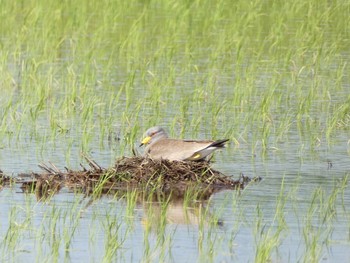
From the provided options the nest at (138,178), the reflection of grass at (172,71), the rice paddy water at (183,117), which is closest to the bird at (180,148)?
the nest at (138,178)

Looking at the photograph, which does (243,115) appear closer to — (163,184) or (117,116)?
(117,116)

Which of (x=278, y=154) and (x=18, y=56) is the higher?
(x=18, y=56)

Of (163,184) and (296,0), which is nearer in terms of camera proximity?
(163,184)

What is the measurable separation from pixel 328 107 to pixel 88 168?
3.70 metres

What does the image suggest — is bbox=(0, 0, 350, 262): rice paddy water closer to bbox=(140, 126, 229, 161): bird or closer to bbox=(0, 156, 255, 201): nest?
bbox=(0, 156, 255, 201): nest

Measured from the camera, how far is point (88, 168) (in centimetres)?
1210

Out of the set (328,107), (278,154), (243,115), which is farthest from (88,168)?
(328,107)

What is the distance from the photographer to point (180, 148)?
38.5 ft

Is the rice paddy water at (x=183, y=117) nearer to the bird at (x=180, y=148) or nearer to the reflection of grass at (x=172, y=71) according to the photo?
the reflection of grass at (x=172, y=71)

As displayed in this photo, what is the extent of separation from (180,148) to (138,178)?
0.53 meters

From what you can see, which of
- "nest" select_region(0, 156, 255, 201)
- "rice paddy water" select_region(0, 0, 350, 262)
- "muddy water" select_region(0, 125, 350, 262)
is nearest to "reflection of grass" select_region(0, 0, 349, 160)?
"rice paddy water" select_region(0, 0, 350, 262)

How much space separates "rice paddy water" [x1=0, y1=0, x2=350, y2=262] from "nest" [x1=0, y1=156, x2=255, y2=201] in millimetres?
160

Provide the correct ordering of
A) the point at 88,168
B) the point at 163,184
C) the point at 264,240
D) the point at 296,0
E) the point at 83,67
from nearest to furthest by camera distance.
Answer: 1. the point at 264,240
2. the point at 163,184
3. the point at 88,168
4. the point at 83,67
5. the point at 296,0

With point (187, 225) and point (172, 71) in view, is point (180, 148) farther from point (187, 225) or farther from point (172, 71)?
point (172, 71)
